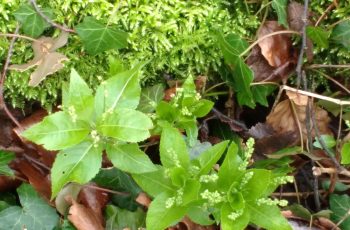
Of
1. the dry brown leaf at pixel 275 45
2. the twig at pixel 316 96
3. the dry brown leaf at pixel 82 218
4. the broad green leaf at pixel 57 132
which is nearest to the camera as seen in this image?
the broad green leaf at pixel 57 132

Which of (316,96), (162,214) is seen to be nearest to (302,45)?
(316,96)

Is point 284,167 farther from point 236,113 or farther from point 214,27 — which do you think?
point 214,27

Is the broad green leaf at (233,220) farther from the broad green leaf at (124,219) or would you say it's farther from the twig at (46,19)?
the twig at (46,19)

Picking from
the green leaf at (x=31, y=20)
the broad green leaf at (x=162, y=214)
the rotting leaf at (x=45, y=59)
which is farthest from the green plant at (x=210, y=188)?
the green leaf at (x=31, y=20)

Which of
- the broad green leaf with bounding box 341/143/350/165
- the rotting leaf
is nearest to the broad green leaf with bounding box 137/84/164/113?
the rotting leaf

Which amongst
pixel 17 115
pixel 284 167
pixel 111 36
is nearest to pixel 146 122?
pixel 111 36

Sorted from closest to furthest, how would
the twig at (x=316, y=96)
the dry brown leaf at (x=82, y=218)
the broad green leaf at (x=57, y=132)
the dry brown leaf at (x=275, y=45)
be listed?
the broad green leaf at (x=57, y=132) < the dry brown leaf at (x=82, y=218) < the twig at (x=316, y=96) < the dry brown leaf at (x=275, y=45)
